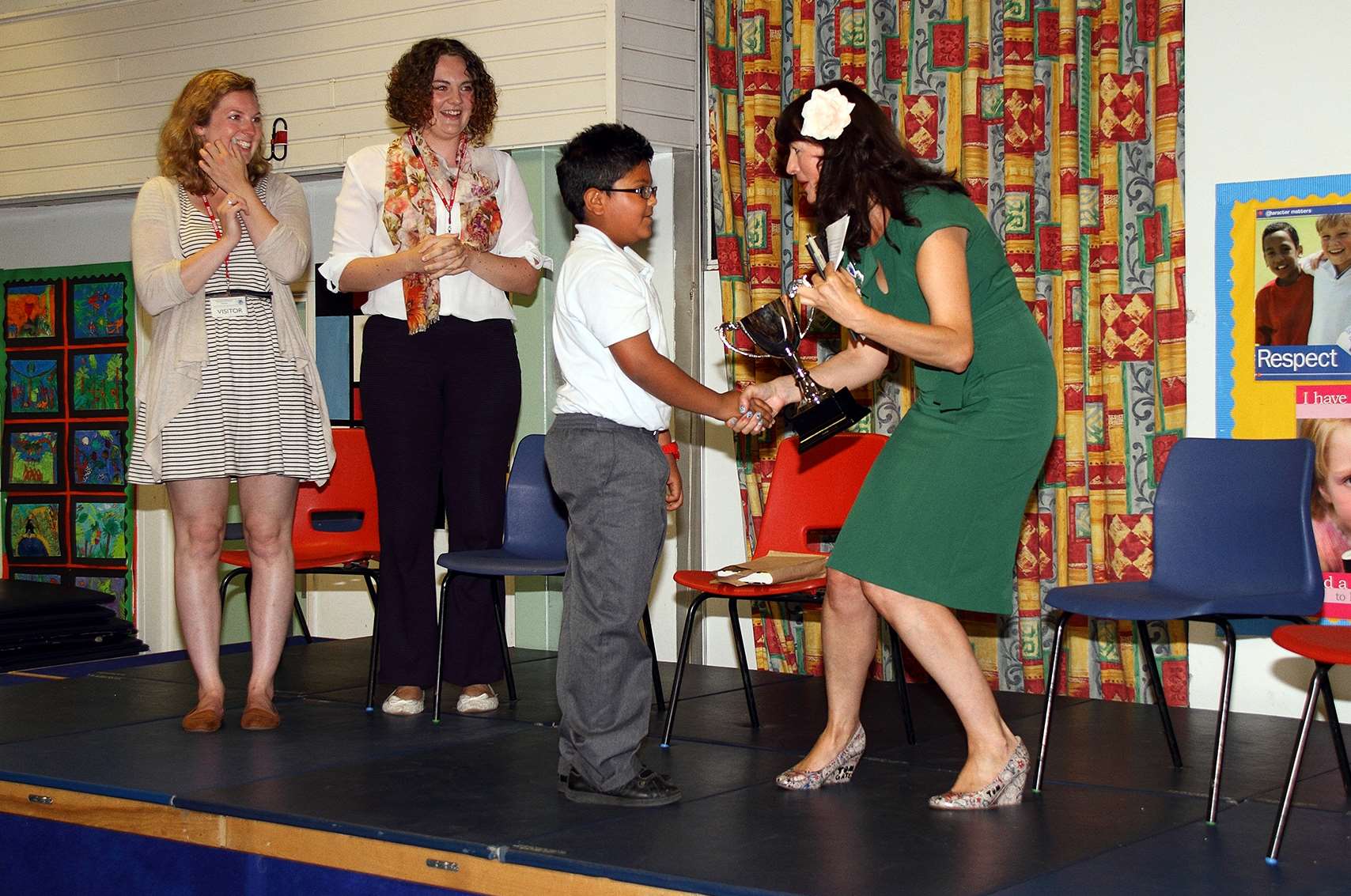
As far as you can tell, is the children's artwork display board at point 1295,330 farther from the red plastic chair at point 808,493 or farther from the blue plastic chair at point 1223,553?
the red plastic chair at point 808,493

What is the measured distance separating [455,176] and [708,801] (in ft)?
6.10

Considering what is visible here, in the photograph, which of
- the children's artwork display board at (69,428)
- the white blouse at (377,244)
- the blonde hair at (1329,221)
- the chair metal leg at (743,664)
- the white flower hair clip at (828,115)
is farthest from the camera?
the children's artwork display board at (69,428)

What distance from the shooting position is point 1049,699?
301 cm

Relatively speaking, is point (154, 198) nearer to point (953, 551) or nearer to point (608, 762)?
point (608, 762)

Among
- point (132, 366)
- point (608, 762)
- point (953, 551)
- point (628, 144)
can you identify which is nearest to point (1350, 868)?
point (953, 551)

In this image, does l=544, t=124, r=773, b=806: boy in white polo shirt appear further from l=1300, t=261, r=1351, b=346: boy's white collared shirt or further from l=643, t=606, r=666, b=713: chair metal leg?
l=1300, t=261, r=1351, b=346: boy's white collared shirt

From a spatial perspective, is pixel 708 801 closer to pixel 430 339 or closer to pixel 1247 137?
pixel 430 339

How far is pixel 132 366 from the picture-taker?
622 cm

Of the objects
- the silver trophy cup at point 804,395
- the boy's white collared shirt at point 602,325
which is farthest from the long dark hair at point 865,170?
the boy's white collared shirt at point 602,325

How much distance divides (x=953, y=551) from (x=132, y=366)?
4559 mm

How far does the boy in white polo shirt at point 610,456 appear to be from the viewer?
2789 millimetres

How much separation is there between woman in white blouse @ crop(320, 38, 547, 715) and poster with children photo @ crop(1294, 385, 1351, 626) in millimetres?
2203

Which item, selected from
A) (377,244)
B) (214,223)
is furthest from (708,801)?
(214,223)

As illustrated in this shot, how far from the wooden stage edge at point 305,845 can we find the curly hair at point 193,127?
4.94 ft
